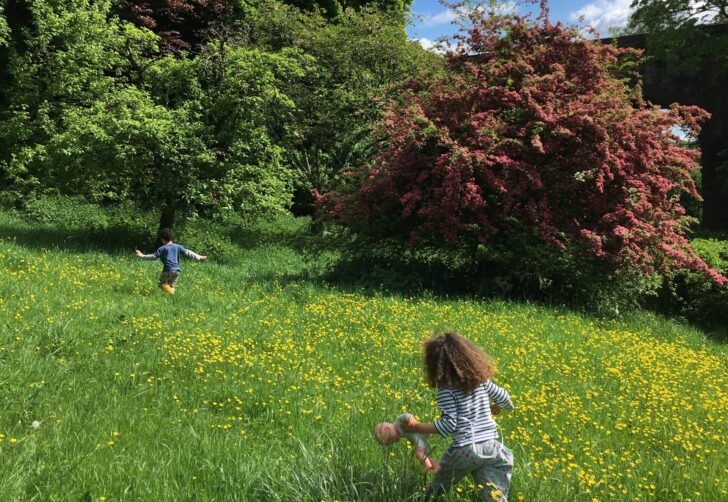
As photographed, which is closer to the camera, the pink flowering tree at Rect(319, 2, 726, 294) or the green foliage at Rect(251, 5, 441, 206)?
the pink flowering tree at Rect(319, 2, 726, 294)

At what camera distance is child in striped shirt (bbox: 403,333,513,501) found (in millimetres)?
2830

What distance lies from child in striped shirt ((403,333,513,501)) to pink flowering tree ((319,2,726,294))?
660 cm

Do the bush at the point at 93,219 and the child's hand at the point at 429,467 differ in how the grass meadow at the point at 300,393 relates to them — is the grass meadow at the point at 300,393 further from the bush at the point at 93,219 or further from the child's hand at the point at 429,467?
the bush at the point at 93,219

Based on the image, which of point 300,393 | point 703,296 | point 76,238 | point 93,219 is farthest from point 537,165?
point 93,219

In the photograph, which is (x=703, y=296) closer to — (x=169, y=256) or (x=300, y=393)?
(x=300, y=393)

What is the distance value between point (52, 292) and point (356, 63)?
1269 cm

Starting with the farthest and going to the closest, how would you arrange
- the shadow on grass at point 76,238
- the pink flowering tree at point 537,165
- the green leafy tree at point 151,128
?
1. the green leafy tree at point 151,128
2. the shadow on grass at point 76,238
3. the pink flowering tree at point 537,165

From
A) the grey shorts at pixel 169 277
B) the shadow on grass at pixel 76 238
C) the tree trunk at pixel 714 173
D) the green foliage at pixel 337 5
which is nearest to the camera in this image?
the grey shorts at pixel 169 277

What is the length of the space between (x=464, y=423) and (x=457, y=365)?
1.05ft

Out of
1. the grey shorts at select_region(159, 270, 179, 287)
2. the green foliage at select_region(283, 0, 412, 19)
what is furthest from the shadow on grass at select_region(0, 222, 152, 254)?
the green foliage at select_region(283, 0, 412, 19)

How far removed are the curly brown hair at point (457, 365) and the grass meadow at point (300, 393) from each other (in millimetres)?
575

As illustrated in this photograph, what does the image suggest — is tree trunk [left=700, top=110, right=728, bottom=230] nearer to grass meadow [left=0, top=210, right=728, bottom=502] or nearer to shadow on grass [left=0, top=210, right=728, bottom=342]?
shadow on grass [left=0, top=210, right=728, bottom=342]

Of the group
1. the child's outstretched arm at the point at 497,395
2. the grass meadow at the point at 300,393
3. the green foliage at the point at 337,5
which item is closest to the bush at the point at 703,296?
the grass meadow at the point at 300,393

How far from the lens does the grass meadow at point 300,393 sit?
3066mm
